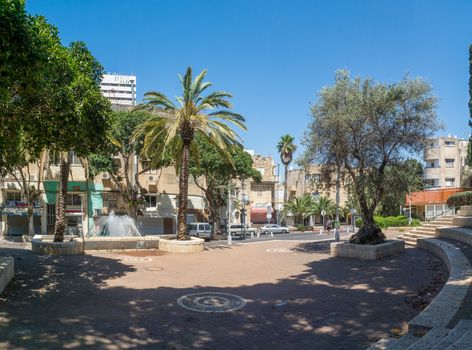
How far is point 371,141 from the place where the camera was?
1736 cm

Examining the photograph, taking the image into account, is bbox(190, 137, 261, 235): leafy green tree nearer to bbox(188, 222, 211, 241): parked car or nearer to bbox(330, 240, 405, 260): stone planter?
bbox(188, 222, 211, 241): parked car

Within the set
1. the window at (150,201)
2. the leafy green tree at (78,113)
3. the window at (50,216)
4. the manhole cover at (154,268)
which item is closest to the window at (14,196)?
the window at (50,216)

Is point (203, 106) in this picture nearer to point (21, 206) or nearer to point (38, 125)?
point (38, 125)

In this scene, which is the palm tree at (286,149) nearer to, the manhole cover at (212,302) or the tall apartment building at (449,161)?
the tall apartment building at (449,161)

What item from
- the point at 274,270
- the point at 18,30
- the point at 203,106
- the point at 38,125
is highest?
the point at 203,106

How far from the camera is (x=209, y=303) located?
30.4 ft

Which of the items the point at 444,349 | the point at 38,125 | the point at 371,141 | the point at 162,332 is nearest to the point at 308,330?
the point at 162,332

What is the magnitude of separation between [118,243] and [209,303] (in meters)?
10.6

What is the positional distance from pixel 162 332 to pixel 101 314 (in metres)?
1.57

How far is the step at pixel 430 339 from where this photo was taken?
5054mm

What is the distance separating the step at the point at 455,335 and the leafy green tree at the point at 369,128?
11.6 m

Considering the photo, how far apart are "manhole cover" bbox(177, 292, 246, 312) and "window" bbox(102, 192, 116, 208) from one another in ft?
121

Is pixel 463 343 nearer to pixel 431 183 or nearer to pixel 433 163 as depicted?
pixel 433 163

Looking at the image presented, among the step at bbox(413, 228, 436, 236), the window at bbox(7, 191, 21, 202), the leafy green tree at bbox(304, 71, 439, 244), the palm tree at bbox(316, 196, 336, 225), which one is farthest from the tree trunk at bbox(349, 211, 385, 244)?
the palm tree at bbox(316, 196, 336, 225)
